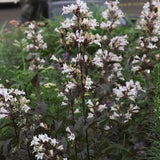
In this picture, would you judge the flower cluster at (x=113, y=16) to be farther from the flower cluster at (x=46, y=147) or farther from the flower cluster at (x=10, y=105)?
the flower cluster at (x=46, y=147)

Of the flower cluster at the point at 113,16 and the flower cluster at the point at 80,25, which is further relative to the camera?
the flower cluster at the point at 113,16

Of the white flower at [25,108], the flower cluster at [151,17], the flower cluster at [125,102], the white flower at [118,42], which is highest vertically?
the flower cluster at [151,17]

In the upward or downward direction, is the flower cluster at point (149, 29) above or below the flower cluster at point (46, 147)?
above

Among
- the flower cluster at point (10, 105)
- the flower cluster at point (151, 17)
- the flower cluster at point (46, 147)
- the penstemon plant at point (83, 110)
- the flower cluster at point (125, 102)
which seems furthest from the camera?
the flower cluster at point (151, 17)

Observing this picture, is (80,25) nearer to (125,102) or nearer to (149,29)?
(125,102)

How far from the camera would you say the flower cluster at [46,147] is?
98.7 inches

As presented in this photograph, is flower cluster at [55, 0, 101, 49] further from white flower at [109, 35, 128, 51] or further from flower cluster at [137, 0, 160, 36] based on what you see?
flower cluster at [137, 0, 160, 36]

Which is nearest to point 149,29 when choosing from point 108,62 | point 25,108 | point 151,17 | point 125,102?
point 151,17

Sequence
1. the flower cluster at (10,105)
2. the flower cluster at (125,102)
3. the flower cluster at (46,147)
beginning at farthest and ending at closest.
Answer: the flower cluster at (125,102) < the flower cluster at (10,105) < the flower cluster at (46,147)

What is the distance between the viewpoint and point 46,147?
2574 millimetres

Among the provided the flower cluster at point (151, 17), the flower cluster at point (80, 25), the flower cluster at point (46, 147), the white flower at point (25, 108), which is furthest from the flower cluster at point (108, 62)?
the flower cluster at point (46, 147)

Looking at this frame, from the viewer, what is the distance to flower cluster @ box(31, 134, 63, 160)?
2508 mm

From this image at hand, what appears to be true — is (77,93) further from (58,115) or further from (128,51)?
(128,51)

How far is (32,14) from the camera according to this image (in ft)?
28.2
